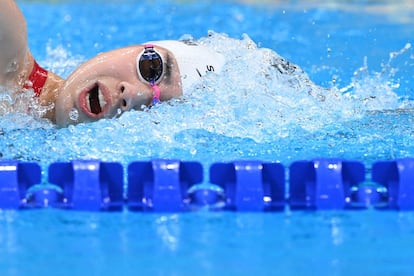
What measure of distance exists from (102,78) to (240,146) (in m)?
0.35

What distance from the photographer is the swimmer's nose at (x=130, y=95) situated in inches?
75.6

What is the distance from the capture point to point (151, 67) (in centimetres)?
196

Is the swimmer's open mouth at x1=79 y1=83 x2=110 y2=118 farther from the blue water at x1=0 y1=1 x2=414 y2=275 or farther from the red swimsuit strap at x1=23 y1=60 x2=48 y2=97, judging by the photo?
the red swimsuit strap at x1=23 y1=60 x2=48 y2=97

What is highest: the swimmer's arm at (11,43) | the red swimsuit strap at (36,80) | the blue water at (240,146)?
the swimmer's arm at (11,43)

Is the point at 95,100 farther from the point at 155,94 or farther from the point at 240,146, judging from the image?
the point at 240,146

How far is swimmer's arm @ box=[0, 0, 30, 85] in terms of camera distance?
1.93 m

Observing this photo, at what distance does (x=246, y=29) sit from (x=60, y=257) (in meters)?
2.60

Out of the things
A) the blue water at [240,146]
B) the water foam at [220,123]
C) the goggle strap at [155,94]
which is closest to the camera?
the blue water at [240,146]

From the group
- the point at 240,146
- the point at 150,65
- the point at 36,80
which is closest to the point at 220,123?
the point at 240,146

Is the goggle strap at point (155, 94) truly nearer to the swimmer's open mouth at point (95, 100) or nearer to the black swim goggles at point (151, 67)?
the black swim goggles at point (151, 67)

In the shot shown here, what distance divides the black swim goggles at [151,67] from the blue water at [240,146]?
Result: 44 mm

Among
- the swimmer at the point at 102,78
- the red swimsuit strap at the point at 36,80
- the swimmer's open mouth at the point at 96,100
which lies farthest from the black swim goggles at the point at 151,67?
the red swimsuit strap at the point at 36,80

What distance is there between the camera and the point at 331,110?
7.20 ft

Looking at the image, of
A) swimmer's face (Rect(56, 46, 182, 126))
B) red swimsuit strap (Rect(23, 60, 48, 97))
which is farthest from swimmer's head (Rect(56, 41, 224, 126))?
red swimsuit strap (Rect(23, 60, 48, 97))
